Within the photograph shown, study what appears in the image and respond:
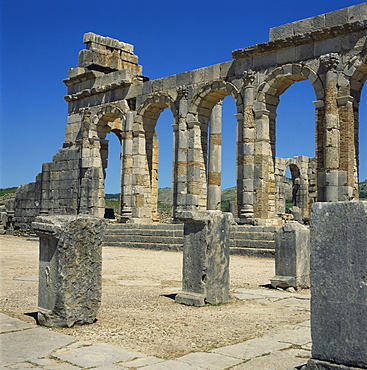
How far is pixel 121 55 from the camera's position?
23359 mm

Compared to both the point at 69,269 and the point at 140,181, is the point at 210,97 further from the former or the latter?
the point at 69,269

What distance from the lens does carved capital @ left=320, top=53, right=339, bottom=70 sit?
49.8 ft

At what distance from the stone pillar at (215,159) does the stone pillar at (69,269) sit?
13353mm

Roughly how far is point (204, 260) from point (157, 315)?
1.09 m

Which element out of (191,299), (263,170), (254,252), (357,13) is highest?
(357,13)

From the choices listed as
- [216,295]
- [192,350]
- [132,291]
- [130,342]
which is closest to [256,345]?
[192,350]

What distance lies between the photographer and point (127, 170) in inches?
825

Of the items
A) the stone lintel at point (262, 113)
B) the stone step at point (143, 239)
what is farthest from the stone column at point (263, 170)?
the stone step at point (143, 239)

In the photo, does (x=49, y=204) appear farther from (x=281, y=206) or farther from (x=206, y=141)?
(x=281, y=206)

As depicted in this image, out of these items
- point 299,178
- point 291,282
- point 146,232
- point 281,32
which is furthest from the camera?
point 299,178

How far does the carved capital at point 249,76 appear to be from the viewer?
1722cm

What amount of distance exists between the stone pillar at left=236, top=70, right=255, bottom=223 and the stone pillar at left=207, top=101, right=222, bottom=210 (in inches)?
63.3

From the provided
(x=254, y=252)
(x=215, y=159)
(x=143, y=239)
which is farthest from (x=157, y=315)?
(x=215, y=159)

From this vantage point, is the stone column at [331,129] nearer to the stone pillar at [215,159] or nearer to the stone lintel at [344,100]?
the stone lintel at [344,100]
